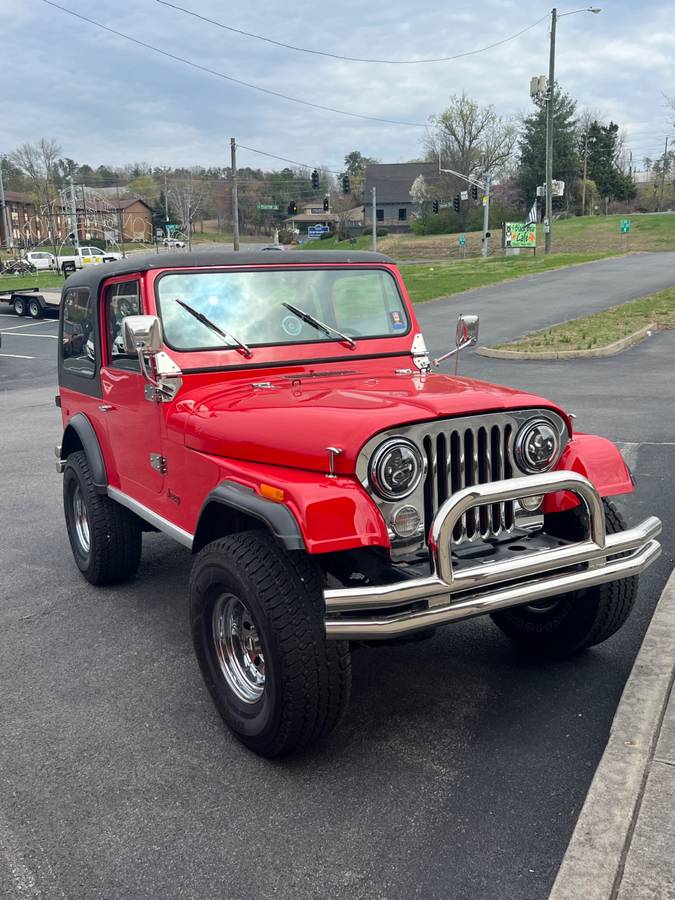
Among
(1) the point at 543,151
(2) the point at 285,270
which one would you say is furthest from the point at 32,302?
(1) the point at 543,151

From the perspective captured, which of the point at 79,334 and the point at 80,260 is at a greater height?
the point at 80,260

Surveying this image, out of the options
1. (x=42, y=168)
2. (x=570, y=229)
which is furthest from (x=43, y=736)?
(x=42, y=168)

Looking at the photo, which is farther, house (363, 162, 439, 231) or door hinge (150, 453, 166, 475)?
house (363, 162, 439, 231)

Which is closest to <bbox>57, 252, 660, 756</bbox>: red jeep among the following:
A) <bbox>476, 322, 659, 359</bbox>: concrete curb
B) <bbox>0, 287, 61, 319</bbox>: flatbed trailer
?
<bbox>476, 322, 659, 359</bbox>: concrete curb

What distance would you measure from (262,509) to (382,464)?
0.48 meters

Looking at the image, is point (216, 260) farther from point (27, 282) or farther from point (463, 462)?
point (27, 282)

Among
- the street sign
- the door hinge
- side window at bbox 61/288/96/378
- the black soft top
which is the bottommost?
the door hinge

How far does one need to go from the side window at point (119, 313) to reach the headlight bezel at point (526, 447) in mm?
2129

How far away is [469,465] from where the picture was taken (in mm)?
3346

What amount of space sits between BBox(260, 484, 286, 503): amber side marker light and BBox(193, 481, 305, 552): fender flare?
0.02 metres

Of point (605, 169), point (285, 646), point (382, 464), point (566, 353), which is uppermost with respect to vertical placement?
point (605, 169)

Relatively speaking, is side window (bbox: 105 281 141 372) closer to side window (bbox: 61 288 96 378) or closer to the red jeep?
the red jeep

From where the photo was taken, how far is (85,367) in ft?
17.5

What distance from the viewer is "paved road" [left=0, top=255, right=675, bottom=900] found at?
2.70 metres
